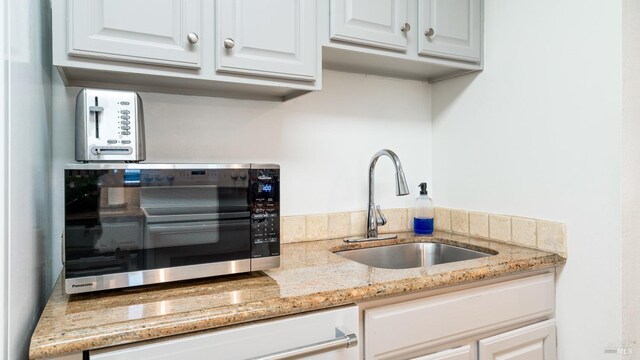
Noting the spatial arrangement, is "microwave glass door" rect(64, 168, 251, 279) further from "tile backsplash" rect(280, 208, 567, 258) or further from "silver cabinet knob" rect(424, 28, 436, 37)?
"silver cabinet knob" rect(424, 28, 436, 37)

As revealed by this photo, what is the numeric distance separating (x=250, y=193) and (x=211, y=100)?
55 centimetres

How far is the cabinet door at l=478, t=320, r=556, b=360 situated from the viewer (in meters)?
1.21

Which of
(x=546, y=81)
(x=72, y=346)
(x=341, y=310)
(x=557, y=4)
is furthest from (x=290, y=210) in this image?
(x=557, y=4)

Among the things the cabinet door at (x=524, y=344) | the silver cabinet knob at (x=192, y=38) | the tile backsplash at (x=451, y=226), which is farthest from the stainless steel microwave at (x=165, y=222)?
the cabinet door at (x=524, y=344)

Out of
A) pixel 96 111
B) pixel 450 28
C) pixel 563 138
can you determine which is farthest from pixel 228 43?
pixel 563 138

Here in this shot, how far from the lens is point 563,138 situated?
1352 mm

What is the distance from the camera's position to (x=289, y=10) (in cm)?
123

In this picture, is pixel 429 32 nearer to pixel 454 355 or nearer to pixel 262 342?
pixel 454 355

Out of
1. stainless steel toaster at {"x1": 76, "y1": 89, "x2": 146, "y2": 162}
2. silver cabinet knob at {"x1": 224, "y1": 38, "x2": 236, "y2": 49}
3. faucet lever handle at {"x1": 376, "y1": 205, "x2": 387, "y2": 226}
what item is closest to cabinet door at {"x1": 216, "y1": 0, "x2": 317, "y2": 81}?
silver cabinet knob at {"x1": 224, "y1": 38, "x2": 236, "y2": 49}

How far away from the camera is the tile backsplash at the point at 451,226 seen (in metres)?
1.40

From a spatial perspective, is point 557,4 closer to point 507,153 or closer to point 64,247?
point 507,153

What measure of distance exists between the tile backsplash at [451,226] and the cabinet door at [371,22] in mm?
708

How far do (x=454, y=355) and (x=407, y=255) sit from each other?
552 mm

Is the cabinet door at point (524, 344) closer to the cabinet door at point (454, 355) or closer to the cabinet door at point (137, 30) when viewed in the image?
the cabinet door at point (454, 355)
